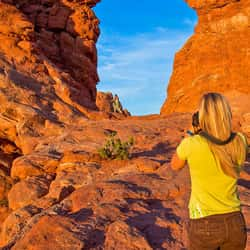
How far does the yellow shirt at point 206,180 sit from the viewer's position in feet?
9.29

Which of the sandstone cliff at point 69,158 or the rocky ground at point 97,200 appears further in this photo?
the sandstone cliff at point 69,158

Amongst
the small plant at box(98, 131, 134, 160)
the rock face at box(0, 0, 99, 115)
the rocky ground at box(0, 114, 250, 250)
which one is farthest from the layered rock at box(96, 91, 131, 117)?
the small plant at box(98, 131, 134, 160)

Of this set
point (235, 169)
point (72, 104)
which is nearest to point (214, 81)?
point (72, 104)

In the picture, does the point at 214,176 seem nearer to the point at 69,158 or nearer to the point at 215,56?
the point at 69,158

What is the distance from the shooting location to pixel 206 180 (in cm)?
287

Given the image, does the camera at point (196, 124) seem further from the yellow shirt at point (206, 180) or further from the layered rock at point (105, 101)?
the layered rock at point (105, 101)

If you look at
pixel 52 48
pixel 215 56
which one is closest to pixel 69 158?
pixel 52 48

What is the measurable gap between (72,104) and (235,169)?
17474 mm

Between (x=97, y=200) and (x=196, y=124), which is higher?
(x=196, y=124)

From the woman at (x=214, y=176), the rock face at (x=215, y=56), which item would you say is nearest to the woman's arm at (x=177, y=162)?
the woman at (x=214, y=176)

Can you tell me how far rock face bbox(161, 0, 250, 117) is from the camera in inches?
928

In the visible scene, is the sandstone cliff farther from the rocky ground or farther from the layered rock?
the layered rock

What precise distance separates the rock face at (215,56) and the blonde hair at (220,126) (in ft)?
65.2

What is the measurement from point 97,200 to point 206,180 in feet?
13.6
